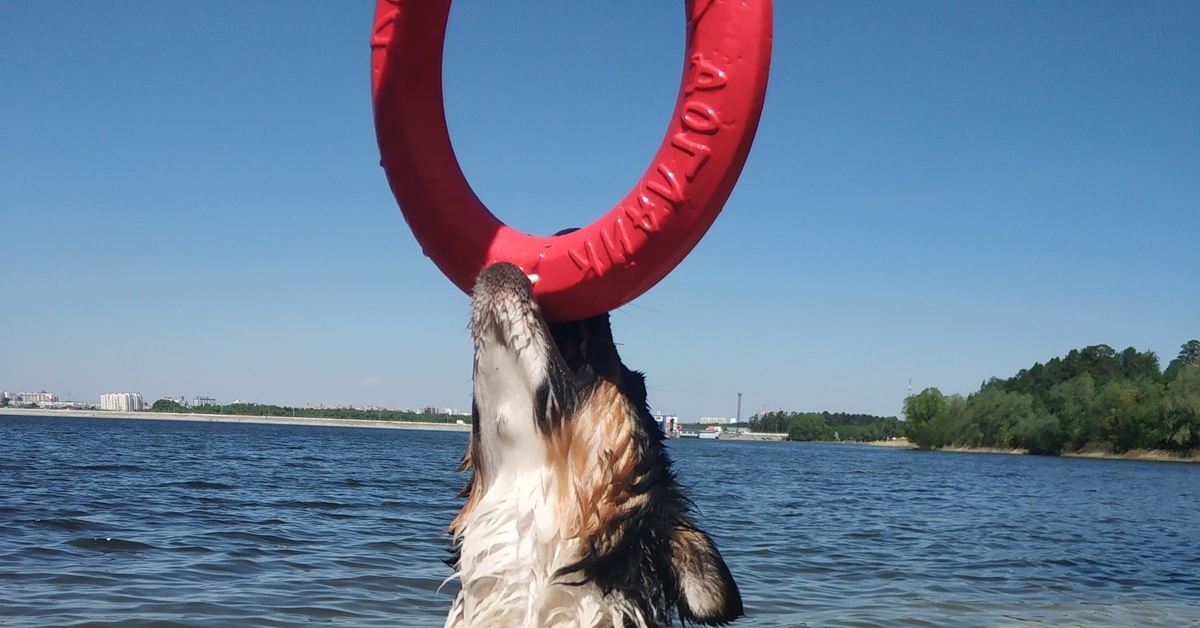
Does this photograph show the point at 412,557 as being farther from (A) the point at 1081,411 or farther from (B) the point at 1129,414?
(A) the point at 1081,411

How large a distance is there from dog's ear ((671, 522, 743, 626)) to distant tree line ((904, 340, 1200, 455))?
76.2 metres

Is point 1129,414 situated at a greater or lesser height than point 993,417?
greater

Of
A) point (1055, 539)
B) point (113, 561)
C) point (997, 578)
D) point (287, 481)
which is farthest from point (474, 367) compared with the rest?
point (287, 481)

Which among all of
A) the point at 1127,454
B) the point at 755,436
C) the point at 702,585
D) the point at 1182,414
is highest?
the point at 1182,414

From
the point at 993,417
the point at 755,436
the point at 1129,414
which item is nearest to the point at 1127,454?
the point at 1129,414

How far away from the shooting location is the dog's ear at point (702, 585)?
244 centimetres

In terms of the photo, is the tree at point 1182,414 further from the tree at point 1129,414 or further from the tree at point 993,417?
the tree at point 993,417

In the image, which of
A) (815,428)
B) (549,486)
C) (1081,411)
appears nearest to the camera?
(549,486)

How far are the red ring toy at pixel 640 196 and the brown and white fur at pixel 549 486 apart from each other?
187 millimetres

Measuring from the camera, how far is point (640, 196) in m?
2.33

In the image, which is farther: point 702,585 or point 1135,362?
point 1135,362

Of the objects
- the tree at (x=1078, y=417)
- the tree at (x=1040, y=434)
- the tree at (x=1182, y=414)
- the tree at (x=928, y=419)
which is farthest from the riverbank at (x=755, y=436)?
the tree at (x=1182, y=414)

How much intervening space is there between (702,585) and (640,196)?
40.9 inches

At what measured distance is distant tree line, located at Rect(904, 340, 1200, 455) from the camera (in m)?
69.5
